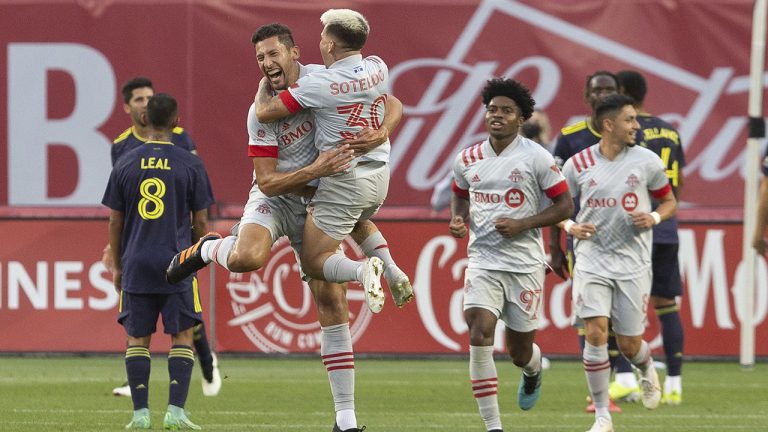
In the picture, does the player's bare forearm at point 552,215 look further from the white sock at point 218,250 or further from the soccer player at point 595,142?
the soccer player at point 595,142

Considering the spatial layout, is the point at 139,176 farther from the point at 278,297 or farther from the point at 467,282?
the point at 278,297

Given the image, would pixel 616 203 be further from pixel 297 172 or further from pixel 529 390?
pixel 297 172

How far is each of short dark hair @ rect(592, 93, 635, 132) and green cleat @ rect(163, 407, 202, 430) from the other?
3.41 m

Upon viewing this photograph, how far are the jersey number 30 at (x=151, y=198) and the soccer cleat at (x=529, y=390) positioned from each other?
258cm

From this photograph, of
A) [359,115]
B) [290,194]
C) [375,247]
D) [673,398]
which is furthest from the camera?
[673,398]

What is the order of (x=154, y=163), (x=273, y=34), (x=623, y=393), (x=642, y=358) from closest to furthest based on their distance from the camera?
(x=273, y=34)
(x=154, y=163)
(x=642, y=358)
(x=623, y=393)

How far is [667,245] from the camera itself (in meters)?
13.0

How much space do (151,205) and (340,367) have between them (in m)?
1.94

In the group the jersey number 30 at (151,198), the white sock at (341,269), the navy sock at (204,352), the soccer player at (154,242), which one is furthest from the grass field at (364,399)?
the white sock at (341,269)

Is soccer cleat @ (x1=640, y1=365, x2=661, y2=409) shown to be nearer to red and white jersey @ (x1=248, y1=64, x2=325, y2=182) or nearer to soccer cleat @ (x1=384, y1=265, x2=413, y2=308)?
soccer cleat @ (x1=384, y1=265, x2=413, y2=308)

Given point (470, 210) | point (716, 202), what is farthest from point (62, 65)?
point (470, 210)

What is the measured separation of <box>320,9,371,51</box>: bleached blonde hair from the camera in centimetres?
893

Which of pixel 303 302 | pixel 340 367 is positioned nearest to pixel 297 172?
pixel 340 367

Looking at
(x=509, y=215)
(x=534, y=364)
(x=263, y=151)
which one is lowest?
(x=534, y=364)
